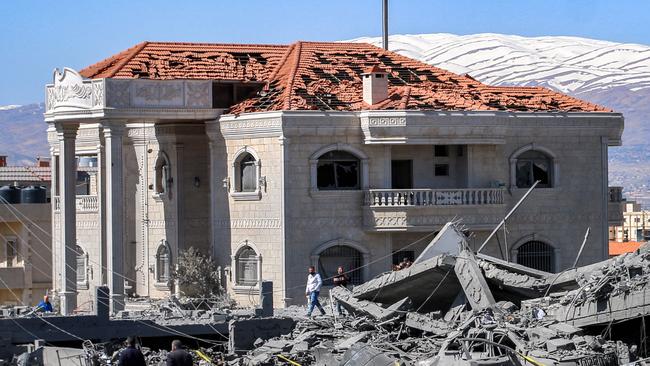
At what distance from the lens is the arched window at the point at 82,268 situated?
199 ft

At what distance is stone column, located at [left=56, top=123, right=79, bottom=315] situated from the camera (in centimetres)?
5522

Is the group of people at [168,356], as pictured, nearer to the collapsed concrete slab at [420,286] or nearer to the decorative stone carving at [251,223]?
the collapsed concrete slab at [420,286]

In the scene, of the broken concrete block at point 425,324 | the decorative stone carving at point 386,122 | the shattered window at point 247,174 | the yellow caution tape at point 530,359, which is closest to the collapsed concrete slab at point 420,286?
the broken concrete block at point 425,324

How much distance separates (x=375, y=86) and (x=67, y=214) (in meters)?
10.7

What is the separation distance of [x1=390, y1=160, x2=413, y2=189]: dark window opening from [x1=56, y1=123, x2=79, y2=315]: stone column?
33.9 ft

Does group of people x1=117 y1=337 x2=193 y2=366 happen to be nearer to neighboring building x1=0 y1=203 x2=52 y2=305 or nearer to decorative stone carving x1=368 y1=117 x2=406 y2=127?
decorative stone carving x1=368 y1=117 x2=406 y2=127

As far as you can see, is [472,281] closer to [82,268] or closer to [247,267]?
[247,267]

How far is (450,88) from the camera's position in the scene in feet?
189

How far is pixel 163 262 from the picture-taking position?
5872 cm

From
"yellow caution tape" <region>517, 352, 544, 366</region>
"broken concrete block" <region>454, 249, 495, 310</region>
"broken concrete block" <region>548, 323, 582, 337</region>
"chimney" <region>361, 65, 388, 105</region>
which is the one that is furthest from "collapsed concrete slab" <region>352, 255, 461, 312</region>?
"chimney" <region>361, 65, 388, 105</region>

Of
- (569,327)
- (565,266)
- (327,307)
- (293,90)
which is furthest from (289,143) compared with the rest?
(569,327)

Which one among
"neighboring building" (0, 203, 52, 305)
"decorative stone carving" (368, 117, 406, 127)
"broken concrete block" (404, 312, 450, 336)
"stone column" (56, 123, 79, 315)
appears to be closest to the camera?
"broken concrete block" (404, 312, 450, 336)

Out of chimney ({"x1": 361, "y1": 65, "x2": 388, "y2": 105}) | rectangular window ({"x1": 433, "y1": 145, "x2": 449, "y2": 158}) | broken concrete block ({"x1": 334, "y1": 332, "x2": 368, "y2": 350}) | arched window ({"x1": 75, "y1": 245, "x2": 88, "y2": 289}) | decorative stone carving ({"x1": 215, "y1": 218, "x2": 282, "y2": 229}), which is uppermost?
chimney ({"x1": 361, "y1": 65, "x2": 388, "y2": 105})

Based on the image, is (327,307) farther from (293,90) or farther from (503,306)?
(503,306)
